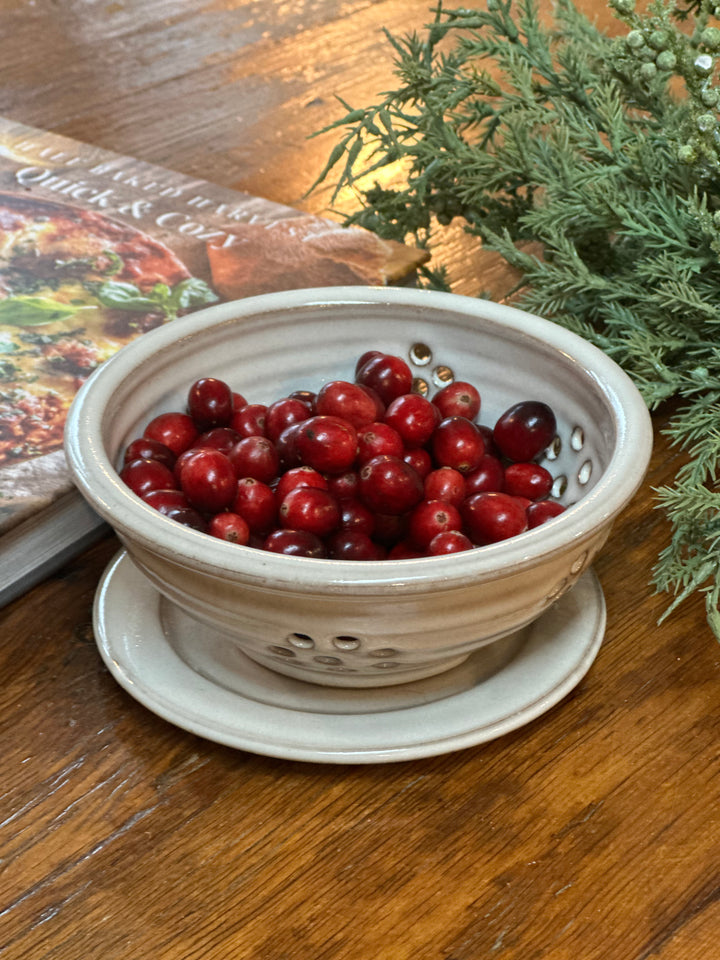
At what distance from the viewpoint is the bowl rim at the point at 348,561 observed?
0.41m

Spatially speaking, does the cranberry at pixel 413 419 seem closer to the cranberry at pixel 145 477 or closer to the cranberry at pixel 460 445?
the cranberry at pixel 460 445

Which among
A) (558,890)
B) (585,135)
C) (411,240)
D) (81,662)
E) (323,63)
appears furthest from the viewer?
(323,63)

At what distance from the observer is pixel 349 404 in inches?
22.2

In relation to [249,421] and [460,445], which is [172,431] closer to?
[249,421]

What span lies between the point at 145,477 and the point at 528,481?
20 cm

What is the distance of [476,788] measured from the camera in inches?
18.6

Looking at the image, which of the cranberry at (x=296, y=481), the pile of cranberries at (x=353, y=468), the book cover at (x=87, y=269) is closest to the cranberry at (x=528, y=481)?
the pile of cranberries at (x=353, y=468)

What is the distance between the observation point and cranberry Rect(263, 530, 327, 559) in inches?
18.8

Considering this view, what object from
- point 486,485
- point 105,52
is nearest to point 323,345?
point 486,485

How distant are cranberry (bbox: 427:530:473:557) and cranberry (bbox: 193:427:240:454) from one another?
14 cm

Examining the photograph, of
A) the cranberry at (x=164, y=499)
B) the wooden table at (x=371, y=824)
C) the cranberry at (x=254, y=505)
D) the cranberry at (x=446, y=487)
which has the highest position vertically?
the cranberry at (x=164, y=499)

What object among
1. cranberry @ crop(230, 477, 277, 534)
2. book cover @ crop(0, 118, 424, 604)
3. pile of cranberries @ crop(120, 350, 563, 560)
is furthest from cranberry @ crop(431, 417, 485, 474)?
book cover @ crop(0, 118, 424, 604)

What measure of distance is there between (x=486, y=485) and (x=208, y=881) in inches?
9.6

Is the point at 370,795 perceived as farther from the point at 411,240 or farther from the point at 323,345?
the point at 411,240
